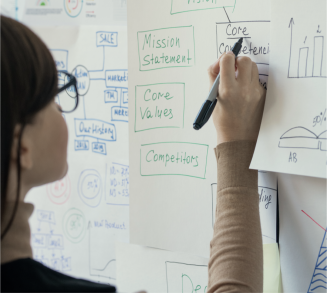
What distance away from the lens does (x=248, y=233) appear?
1.93 feet

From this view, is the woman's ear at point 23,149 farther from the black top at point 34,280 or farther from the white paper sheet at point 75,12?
the white paper sheet at point 75,12

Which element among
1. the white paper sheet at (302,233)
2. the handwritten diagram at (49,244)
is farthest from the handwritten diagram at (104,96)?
the white paper sheet at (302,233)

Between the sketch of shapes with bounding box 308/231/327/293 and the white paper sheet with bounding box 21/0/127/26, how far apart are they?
700 millimetres

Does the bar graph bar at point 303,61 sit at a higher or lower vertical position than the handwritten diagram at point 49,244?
higher

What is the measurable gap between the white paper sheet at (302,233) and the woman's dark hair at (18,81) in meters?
0.47

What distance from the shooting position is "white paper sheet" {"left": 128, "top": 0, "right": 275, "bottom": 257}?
750 millimetres

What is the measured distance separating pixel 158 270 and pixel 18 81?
60 cm

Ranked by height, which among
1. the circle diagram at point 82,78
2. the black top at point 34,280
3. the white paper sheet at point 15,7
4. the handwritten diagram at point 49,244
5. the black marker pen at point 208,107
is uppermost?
the white paper sheet at point 15,7

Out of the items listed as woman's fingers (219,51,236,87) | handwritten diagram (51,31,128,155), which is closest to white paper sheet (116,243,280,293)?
handwritten diagram (51,31,128,155)

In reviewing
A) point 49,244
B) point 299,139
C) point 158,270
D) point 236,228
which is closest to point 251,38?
point 299,139

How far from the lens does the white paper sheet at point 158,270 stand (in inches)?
32.3

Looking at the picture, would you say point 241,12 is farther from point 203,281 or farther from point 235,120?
point 203,281

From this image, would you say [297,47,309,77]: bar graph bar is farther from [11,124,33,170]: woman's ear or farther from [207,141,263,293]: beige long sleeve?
[11,124,33,170]: woman's ear

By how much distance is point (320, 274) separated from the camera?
661mm
